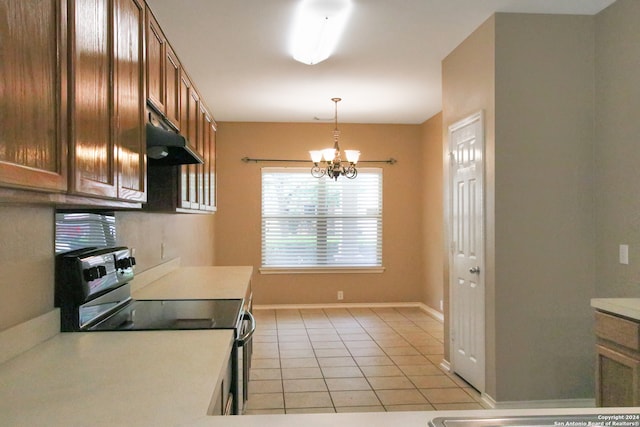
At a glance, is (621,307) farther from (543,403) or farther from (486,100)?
(486,100)

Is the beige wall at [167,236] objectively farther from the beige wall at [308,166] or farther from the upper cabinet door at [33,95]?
the upper cabinet door at [33,95]

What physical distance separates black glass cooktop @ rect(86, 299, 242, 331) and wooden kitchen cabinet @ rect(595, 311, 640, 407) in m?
1.74

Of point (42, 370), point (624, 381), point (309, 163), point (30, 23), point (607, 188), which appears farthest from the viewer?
point (309, 163)

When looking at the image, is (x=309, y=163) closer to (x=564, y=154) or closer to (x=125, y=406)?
(x=564, y=154)

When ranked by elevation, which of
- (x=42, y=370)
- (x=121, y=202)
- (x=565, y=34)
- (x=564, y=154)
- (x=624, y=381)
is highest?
(x=565, y=34)

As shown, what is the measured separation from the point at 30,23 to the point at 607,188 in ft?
10.5

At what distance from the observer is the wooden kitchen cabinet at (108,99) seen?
1.30 m

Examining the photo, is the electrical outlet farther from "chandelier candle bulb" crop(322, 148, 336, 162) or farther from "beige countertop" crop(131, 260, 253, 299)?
"chandelier candle bulb" crop(322, 148, 336, 162)

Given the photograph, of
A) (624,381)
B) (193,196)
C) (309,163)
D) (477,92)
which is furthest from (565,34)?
(309,163)

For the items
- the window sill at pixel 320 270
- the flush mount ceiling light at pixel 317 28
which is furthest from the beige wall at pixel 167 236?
the flush mount ceiling light at pixel 317 28

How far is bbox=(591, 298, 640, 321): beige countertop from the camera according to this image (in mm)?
2131

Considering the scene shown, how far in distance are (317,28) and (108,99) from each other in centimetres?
204

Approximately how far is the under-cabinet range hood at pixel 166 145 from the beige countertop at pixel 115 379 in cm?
87

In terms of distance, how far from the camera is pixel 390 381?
379 centimetres
